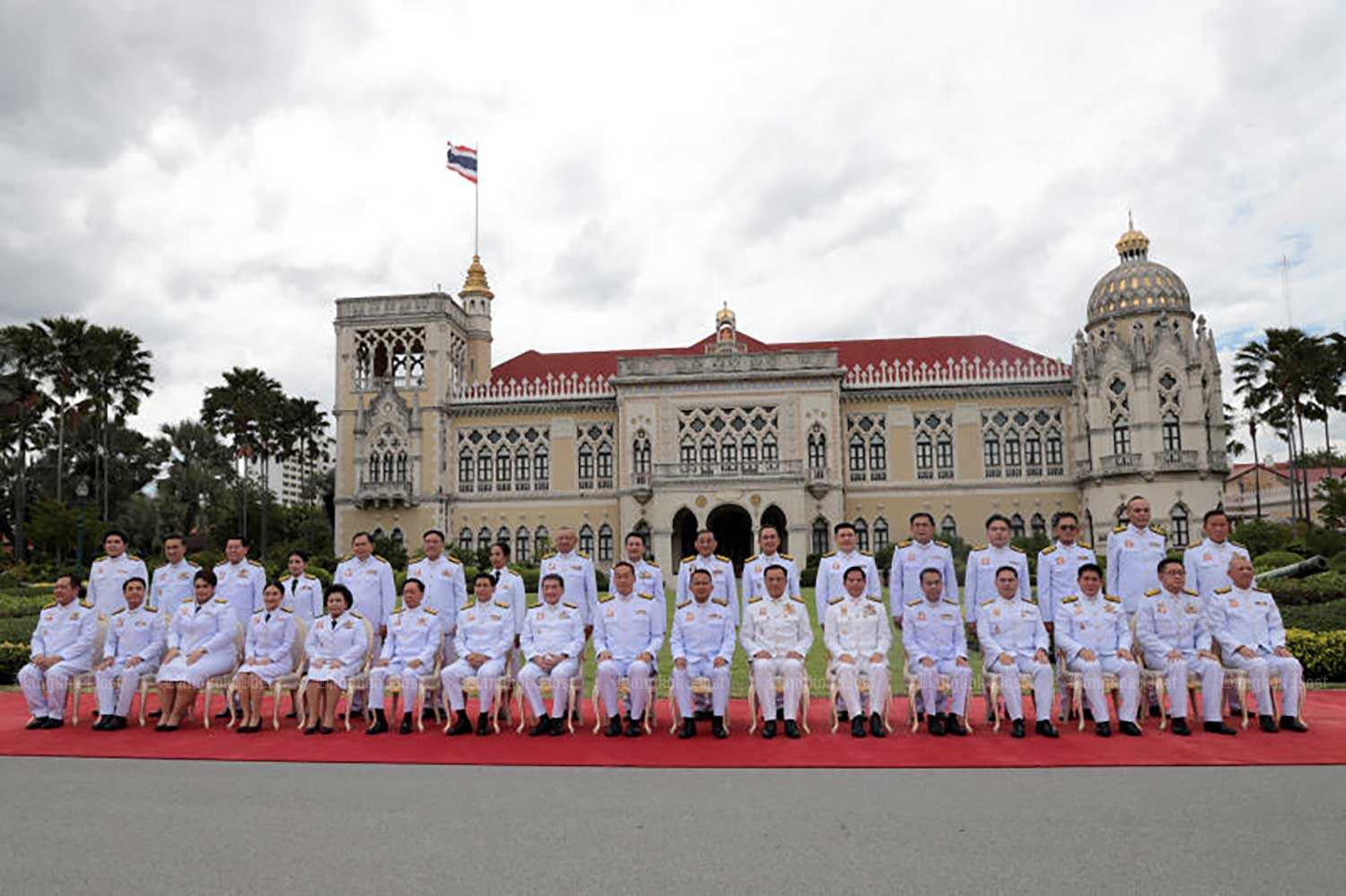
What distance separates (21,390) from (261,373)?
898 cm

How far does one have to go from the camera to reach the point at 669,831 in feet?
19.1

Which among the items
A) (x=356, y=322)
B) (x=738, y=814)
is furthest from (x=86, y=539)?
(x=738, y=814)

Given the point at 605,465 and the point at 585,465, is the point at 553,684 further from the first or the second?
the point at 585,465

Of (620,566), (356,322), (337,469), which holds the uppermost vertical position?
(356,322)

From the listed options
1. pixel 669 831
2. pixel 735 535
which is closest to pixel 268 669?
pixel 669 831

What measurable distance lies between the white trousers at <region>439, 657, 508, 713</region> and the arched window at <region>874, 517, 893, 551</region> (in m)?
31.4

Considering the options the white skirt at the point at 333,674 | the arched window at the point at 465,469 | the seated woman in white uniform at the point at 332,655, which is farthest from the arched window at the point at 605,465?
the white skirt at the point at 333,674

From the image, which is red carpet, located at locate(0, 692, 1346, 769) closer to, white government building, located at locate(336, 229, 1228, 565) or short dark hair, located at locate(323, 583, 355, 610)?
short dark hair, located at locate(323, 583, 355, 610)

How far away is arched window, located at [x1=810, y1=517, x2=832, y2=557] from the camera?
38438mm

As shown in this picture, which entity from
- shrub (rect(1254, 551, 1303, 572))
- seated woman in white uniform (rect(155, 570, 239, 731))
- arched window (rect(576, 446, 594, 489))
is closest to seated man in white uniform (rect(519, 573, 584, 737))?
seated woman in white uniform (rect(155, 570, 239, 731))

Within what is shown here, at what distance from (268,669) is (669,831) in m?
5.54

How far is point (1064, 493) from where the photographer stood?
127ft

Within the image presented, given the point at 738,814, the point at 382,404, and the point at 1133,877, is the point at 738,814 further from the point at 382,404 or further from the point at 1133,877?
the point at 382,404

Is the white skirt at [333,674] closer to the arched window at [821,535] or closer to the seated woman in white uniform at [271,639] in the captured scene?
the seated woman in white uniform at [271,639]
